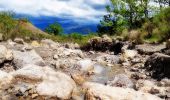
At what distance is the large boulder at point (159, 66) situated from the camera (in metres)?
22.0

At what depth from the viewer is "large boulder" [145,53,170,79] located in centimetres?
2197

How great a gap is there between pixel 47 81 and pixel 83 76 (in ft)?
17.4

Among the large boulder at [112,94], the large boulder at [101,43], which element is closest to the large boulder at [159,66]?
the large boulder at [112,94]

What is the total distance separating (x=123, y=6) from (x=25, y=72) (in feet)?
154

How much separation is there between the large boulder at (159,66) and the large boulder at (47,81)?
271 inches

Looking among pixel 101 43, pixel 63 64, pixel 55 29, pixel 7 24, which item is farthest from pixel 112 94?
pixel 55 29

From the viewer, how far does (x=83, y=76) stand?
2108cm

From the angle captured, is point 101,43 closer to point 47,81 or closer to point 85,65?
point 85,65

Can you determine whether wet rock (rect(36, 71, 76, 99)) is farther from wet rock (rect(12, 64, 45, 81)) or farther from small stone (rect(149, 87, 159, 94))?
small stone (rect(149, 87, 159, 94))

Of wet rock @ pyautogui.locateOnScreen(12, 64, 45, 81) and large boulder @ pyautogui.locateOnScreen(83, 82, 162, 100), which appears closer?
large boulder @ pyautogui.locateOnScreen(83, 82, 162, 100)

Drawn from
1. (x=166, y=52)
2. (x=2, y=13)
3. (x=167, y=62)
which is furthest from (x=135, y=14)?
(x=167, y=62)

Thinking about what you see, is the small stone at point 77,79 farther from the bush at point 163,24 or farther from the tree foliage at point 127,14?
the tree foliage at point 127,14

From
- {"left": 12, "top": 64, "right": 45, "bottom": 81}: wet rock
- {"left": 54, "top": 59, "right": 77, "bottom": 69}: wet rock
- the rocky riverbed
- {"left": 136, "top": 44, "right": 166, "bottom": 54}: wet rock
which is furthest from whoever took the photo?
{"left": 136, "top": 44, "right": 166, "bottom": 54}: wet rock

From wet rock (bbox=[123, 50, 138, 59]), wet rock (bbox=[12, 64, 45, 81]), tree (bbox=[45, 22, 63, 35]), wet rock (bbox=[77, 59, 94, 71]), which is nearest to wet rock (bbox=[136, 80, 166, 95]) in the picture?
wet rock (bbox=[12, 64, 45, 81])
